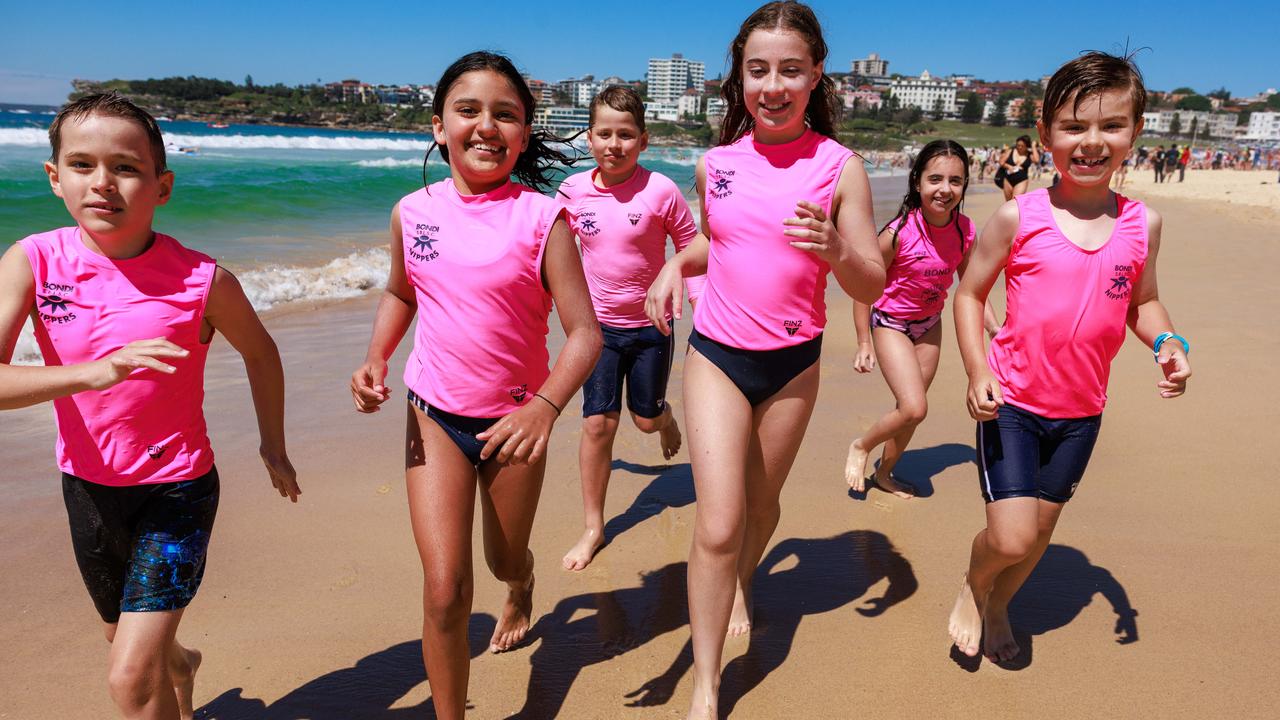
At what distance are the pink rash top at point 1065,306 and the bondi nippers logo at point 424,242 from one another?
195cm

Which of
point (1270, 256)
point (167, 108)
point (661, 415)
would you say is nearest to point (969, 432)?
point (661, 415)

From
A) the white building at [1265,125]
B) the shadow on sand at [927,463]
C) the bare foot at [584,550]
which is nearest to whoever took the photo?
the bare foot at [584,550]

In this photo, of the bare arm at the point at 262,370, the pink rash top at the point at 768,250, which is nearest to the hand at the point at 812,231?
the pink rash top at the point at 768,250

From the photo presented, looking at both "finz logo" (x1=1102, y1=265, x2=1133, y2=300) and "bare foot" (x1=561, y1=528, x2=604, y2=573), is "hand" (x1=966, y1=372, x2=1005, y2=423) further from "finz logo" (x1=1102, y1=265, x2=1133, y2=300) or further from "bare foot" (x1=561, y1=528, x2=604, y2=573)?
"bare foot" (x1=561, y1=528, x2=604, y2=573)

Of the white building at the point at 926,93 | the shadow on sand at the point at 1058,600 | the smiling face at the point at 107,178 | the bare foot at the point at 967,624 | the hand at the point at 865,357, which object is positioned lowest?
the shadow on sand at the point at 1058,600

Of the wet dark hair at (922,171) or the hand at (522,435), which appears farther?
the wet dark hair at (922,171)

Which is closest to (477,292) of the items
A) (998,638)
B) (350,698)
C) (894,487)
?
(350,698)

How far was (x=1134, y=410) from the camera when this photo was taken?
6.19 m

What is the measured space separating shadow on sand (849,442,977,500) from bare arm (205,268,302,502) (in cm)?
336

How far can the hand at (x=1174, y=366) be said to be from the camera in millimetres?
2896

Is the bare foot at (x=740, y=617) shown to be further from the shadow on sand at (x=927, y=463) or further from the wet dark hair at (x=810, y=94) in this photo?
the wet dark hair at (x=810, y=94)

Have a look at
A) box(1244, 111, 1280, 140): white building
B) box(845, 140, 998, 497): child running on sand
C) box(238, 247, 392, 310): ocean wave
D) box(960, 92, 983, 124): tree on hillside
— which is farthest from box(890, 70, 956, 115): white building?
box(845, 140, 998, 497): child running on sand

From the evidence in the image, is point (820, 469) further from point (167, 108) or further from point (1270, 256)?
point (167, 108)

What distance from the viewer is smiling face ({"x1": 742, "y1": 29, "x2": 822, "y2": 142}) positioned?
9.55 ft
